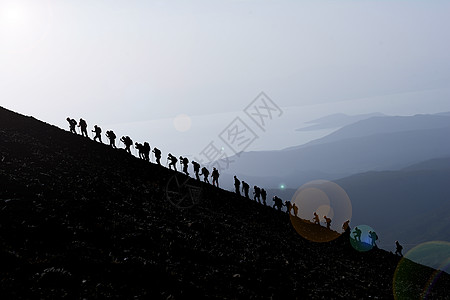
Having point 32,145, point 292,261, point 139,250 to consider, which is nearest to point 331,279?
point 292,261

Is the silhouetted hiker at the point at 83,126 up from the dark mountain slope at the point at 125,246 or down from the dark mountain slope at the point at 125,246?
up

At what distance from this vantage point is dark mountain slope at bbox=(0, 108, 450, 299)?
37.1 ft

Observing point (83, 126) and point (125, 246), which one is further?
point (83, 126)

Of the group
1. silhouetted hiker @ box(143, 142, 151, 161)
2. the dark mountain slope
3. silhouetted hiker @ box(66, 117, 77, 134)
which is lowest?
the dark mountain slope

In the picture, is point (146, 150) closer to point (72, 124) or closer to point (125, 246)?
point (72, 124)

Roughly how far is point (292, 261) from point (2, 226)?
16.1 meters

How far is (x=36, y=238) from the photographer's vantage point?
43.1 feet

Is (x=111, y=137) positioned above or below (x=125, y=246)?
above

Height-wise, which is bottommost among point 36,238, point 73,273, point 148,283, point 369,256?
point 369,256

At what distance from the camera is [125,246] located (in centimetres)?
1488

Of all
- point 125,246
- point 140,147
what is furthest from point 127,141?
point 125,246

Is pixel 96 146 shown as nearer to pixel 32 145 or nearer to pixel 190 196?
pixel 32 145

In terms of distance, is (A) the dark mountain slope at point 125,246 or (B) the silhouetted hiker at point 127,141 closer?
(A) the dark mountain slope at point 125,246

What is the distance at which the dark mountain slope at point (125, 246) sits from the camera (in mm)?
11297
